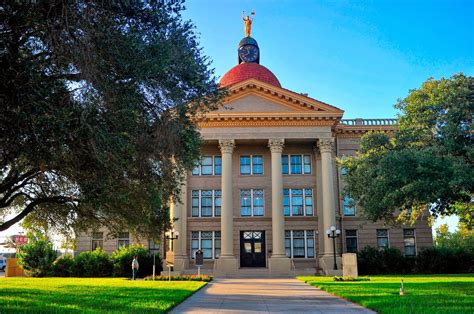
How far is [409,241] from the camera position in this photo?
137ft

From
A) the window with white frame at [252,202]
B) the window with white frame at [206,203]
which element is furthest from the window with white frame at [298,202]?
the window with white frame at [206,203]

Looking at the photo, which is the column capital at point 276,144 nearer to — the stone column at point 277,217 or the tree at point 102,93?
the stone column at point 277,217

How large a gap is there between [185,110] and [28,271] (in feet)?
103

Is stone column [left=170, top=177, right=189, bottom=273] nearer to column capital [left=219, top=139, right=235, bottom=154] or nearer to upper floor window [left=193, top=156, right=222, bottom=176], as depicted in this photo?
upper floor window [left=193, top=156, right=222, bottom=176]

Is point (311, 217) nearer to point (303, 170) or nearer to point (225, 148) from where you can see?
point (303, 170)

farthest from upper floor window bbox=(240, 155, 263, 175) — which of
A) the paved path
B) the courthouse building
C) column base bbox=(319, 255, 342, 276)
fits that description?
the paved path

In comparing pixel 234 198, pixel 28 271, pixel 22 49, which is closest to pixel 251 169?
pixel 234 198

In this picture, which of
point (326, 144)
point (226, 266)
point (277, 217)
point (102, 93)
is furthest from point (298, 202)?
point (102, 93)

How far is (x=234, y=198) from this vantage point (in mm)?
40844

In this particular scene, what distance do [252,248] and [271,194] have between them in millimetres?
4650

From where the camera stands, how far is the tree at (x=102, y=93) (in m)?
9.13

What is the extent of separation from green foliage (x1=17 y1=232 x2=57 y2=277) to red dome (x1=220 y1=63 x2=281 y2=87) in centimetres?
2169

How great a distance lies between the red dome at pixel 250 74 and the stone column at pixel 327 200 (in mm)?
11243

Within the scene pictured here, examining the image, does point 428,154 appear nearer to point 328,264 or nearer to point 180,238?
point 328,264
